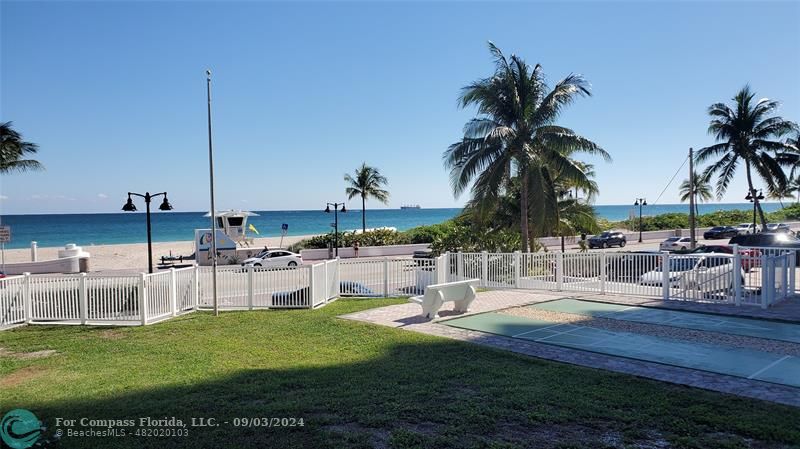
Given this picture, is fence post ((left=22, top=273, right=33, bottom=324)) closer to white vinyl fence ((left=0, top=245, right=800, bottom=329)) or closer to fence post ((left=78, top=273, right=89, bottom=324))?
white vinyl fence ((left=0, top=245, right=800, bottom=329))

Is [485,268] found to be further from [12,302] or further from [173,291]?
[12,302]

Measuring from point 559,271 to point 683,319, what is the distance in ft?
14.1

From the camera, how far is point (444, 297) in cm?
1089

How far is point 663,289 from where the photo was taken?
492 inches

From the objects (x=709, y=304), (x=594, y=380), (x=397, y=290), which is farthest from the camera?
(x=397, y=290)

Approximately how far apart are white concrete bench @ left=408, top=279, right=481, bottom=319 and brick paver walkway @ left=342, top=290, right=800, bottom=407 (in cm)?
26

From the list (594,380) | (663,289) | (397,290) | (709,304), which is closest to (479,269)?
(397,290)

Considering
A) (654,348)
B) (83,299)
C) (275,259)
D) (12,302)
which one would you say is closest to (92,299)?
(83,299)

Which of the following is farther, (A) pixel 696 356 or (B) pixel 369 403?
(A) pixel 696 356

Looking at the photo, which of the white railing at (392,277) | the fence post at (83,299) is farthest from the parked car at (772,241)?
the fence post at (83,299)

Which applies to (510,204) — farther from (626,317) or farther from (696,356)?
(696,356)

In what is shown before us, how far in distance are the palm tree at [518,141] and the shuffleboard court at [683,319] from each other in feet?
20.3

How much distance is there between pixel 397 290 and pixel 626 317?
663 centimetres

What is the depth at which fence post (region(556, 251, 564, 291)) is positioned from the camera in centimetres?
1427
